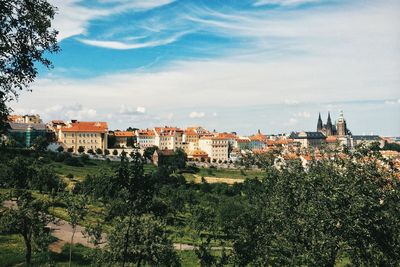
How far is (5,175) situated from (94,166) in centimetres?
5447

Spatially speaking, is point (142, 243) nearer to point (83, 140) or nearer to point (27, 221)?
point (27, 221)

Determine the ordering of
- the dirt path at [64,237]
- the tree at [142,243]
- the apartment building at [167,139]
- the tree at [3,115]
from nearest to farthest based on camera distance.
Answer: the tree at [3,115] → the tree at [142,243] → the dirt path at [64,237] → the apartment building at [167,139]

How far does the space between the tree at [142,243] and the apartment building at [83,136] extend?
419 feet

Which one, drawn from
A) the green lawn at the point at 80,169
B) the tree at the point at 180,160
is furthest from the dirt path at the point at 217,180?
the green lawn at the point at 80,169

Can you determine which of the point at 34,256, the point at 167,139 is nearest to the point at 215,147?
the point at 167,139

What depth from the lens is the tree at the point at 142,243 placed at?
30.1 m

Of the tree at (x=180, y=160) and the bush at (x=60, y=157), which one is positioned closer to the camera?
the bush at (x=60, y=157)

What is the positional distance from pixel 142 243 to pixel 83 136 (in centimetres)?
13167

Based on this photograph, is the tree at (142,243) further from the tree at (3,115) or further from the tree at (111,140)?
the tree at (111,140)

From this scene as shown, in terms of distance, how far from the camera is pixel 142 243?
31000 mm

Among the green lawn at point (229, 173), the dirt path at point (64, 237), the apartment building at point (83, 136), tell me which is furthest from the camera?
the apartment building at point (83, 136)

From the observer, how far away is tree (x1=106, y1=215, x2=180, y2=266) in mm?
30078

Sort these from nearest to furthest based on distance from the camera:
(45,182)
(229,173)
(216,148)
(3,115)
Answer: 1. (3,115)
2. (45,182)
3. (229,173)
4. (216,148)

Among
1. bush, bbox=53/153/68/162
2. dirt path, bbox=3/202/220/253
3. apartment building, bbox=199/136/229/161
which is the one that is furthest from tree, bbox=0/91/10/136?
apartment building, bbox=199/136/229/161
